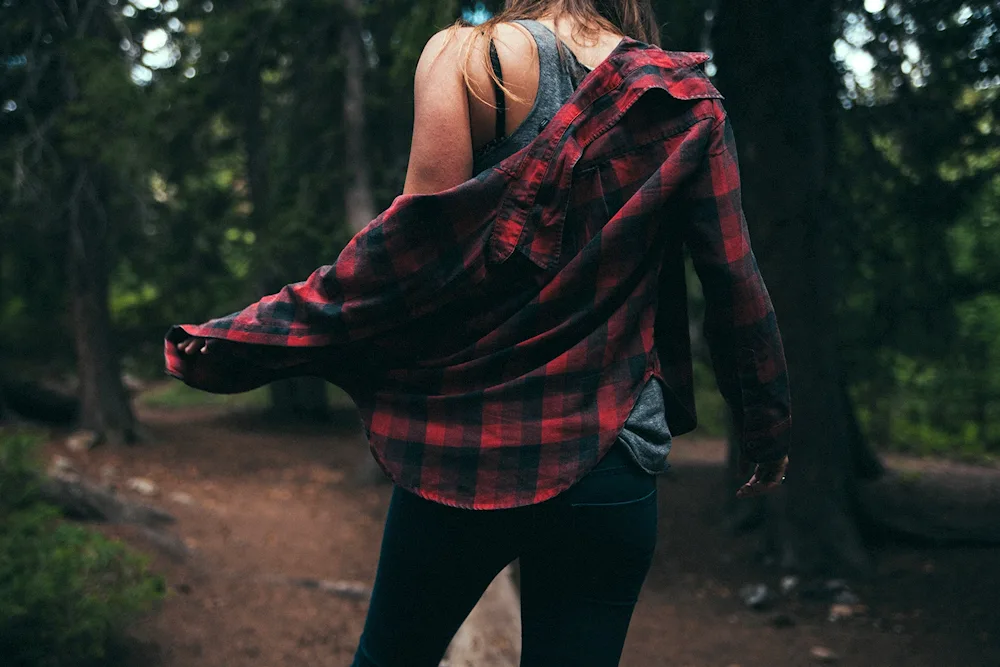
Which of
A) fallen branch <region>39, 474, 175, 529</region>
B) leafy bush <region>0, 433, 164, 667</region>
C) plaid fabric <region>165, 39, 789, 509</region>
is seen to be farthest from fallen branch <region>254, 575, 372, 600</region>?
plaid fabric <region>165, 39, 789, 509</region>

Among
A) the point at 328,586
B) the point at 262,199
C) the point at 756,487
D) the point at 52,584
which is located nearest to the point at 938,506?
the point at 328,586

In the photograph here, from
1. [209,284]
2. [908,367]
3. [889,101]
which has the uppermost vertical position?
[889,101]

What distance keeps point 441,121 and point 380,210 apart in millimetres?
8765

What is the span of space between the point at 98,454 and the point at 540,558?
9659 mm

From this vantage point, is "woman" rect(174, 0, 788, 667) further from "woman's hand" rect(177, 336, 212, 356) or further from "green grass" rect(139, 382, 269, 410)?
"green grass" rect(139, 382, 269, 410)

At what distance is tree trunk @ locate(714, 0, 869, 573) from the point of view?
5.52 metres

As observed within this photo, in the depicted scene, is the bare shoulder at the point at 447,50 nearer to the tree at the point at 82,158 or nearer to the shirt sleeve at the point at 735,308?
the shirt sleeve at the point at 735,308

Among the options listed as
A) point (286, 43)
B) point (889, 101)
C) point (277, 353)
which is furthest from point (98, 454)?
point (277, 353)

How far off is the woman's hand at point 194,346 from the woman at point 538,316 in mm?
10

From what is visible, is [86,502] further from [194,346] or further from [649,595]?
[194,346]

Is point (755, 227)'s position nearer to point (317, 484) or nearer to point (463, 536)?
point (463, 536)

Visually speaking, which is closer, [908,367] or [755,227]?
[755,227]

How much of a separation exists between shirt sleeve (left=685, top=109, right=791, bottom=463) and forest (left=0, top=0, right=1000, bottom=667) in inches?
19.8

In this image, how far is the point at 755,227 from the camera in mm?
5754
